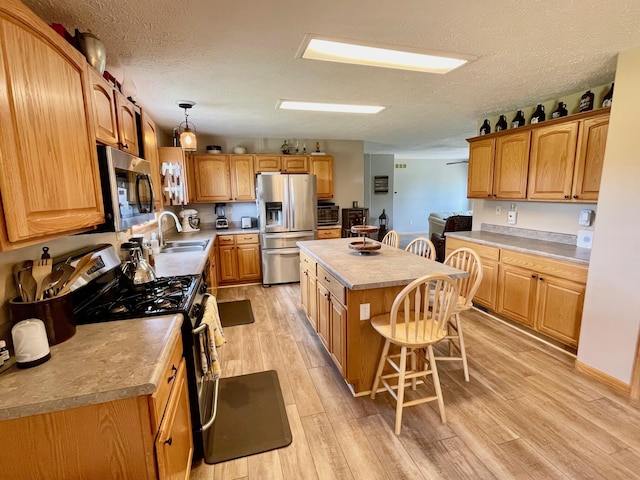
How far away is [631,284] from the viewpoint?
6.88 ft

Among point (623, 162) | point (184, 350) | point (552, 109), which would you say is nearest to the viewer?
point (184, 350)

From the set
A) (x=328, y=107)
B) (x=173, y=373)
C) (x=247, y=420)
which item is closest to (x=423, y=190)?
(x=328, y=107)

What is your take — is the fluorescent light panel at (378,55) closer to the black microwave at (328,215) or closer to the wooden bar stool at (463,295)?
the wooden bar stool at (463,295)

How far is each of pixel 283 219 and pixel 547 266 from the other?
323cm

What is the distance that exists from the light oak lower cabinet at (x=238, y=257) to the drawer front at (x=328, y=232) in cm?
100

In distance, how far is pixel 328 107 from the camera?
336 cm

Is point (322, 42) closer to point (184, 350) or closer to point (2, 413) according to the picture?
point (184, 350)

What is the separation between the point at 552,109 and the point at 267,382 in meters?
3.84

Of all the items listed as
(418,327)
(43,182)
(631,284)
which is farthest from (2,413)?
(631,284)

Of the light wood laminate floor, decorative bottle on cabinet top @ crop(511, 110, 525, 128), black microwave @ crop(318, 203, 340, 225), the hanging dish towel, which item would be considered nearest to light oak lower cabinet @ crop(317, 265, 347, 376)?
the light wood laminate floor

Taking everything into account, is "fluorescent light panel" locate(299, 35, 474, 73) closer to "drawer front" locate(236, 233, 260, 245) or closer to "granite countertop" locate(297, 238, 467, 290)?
"granite countertop" locate(297, 238, 467, 290)

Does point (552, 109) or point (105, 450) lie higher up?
point (552, 109)

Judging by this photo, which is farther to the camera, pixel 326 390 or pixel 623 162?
pixel 326 390

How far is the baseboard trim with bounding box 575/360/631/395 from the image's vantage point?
85.1 inches
